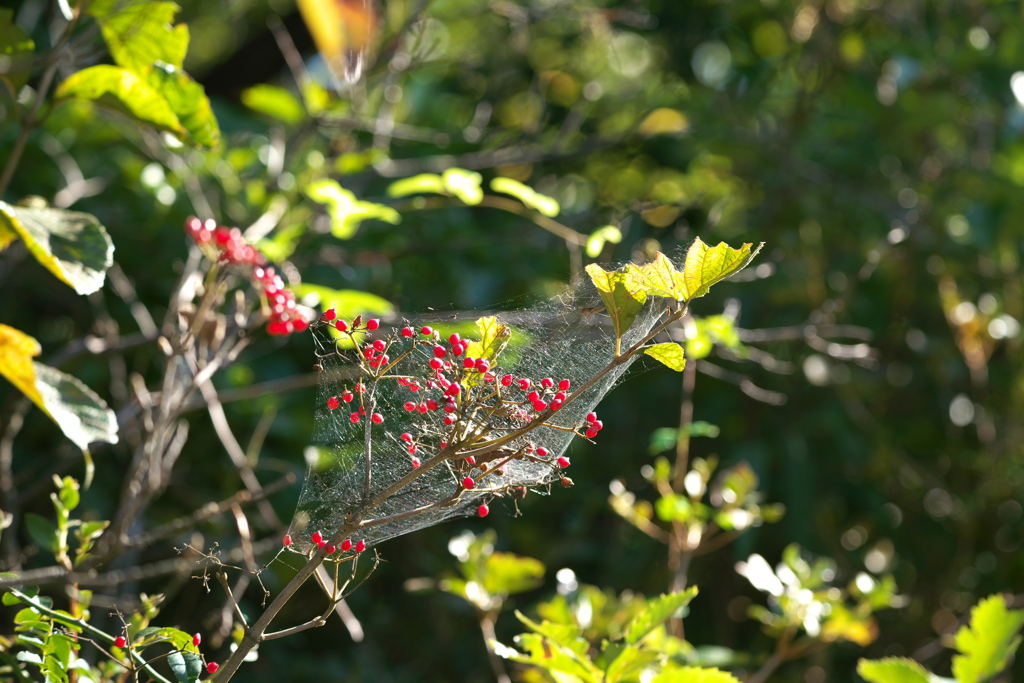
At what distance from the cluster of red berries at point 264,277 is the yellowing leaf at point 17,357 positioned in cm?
26

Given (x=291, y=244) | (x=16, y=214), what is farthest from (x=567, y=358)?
(x=291, y=244)

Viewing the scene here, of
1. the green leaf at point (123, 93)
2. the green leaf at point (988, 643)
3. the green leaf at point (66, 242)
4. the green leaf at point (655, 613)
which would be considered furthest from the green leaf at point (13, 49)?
the green leaf at point (988, 643)

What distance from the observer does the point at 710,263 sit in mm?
769

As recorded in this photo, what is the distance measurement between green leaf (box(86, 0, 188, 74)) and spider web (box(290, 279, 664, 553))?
510 mm

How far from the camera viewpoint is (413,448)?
86 cm

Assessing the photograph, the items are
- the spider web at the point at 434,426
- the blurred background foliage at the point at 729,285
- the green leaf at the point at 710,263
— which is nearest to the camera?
the green leaf at the point at 710,263

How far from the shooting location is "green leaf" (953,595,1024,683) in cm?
118

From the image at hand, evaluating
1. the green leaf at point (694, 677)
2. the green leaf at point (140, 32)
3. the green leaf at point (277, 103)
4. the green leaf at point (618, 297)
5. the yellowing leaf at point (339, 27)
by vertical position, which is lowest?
the green leaf at point (694, 677)

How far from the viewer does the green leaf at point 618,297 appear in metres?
0.81

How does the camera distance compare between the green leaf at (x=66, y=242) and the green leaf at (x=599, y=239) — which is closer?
the green leaf at (x=66, y=242)

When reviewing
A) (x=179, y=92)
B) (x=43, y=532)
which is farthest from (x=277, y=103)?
(x=43, y=532)

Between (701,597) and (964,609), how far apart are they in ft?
2.33

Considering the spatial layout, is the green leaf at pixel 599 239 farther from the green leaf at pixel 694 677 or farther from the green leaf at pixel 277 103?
the green leaf at pixel 277 103

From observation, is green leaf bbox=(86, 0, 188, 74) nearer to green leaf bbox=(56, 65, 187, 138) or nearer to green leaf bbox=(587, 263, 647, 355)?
green leaf bbox=(56, 65, 187, 138)
